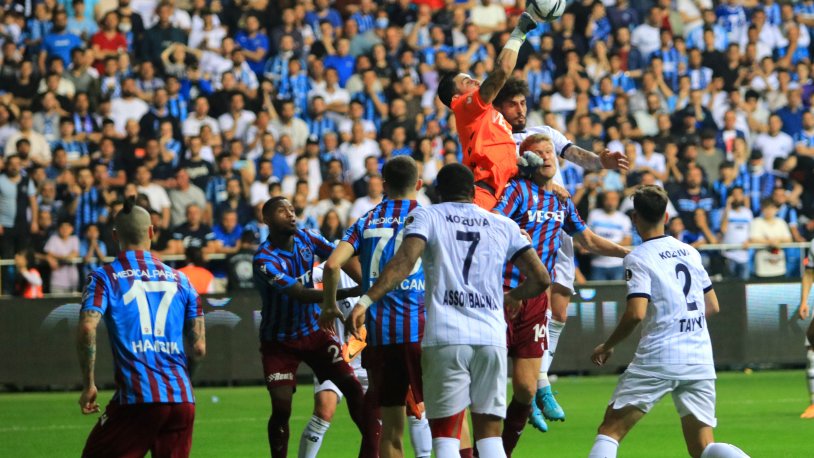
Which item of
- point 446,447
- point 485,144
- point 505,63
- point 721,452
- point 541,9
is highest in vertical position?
point 541,9

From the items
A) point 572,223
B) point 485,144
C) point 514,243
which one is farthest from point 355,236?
point 572,223

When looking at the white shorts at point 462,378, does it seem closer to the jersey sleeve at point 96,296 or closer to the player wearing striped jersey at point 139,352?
the player wearing striped jersey at point 139,352

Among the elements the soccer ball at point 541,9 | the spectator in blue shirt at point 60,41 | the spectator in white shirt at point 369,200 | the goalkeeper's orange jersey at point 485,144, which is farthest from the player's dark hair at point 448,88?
the spectator in blue shirt at point 60,41

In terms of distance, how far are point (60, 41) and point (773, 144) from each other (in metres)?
12.5

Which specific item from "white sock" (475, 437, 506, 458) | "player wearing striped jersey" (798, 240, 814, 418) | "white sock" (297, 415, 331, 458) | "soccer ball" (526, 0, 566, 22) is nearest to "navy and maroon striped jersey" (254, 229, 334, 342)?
"white sock" (297, 415, 331, 458)

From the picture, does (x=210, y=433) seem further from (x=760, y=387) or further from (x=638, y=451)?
(x=760, y=387)

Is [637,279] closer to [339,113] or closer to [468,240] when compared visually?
[468,240]

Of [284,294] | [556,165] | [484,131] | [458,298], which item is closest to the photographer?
[458,298]

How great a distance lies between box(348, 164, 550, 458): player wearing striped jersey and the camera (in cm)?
859

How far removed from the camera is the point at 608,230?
2131cm

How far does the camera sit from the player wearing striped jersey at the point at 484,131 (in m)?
10.5

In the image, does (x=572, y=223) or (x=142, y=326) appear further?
(x=572, y=223)

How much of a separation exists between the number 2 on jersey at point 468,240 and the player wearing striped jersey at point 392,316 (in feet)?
2.55

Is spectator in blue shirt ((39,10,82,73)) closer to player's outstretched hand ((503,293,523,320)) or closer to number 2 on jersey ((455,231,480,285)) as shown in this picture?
player's outstretched hand ((503,293,523,320))
